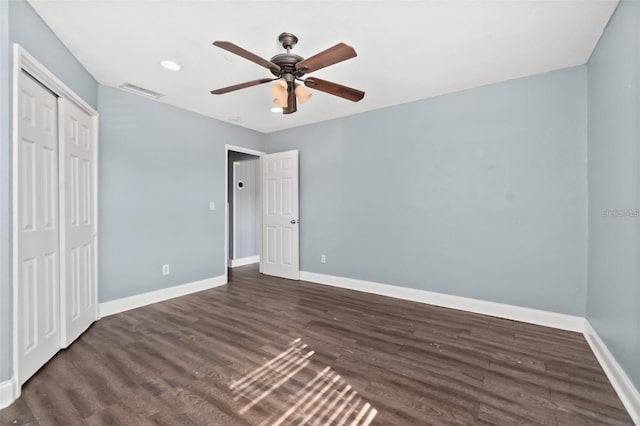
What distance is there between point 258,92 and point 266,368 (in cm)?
293

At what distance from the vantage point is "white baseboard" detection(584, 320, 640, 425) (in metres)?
1.66

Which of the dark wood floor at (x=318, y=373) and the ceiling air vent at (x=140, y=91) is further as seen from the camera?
the ceiling air vent at (x=140, y=91)

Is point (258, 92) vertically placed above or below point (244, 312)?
above

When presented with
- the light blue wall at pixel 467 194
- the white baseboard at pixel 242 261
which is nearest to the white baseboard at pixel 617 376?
the light blue wall at pixel 467 194

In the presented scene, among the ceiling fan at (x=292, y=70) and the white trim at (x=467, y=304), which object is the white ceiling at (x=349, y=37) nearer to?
the ceiling fan at (x=292, y=70)

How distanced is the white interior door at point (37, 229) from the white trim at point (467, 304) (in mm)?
3230

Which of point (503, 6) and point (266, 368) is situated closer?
point (503, 6)

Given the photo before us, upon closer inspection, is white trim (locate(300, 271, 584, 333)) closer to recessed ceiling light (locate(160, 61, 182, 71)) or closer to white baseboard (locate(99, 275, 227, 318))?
white baseboard (locate(99, 275, 227, 318))

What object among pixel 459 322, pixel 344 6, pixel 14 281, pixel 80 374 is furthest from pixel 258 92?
pixel 459 322

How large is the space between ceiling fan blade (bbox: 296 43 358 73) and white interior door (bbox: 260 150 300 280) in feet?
8.89

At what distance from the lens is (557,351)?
95.8 inches

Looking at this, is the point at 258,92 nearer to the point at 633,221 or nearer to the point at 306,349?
the point at 306,349

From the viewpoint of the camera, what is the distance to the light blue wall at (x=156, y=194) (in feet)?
10.8

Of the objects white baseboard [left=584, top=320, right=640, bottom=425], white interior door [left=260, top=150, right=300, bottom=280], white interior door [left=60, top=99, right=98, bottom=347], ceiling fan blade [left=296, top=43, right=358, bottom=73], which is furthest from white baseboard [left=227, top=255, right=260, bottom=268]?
white baseboard [left=584, top=320, right=640, bottom=425]
